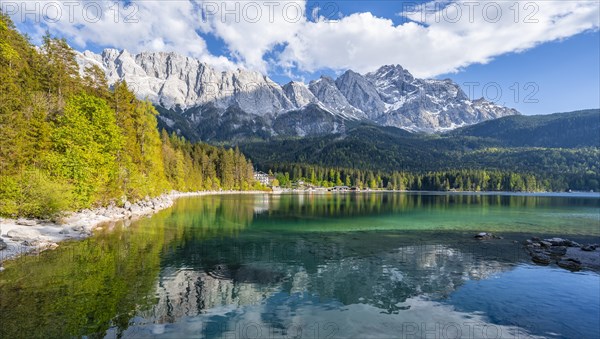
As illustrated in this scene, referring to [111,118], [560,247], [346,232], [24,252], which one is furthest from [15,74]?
[560,247]

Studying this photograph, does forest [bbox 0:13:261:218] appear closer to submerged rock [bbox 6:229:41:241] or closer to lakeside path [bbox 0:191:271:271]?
lakeside path [bbox 0:191:271:271]

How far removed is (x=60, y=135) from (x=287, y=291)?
42.0 metres

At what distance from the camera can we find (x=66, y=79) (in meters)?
50.3

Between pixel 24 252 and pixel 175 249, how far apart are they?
1249 centimetres

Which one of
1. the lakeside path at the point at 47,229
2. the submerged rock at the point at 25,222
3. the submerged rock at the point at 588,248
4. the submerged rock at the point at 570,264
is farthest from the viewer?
the submerged rock at the point at 588,248

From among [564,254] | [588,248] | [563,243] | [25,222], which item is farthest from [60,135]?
[588,248]

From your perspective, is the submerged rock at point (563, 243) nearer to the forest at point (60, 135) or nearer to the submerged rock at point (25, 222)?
the forest at point (60, 135)

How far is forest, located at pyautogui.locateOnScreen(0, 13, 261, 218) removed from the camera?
119ft

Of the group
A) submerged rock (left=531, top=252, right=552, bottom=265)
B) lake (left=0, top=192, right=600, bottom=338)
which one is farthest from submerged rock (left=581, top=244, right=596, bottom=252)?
lake (left=0, top=192, right=600, bottom=338)

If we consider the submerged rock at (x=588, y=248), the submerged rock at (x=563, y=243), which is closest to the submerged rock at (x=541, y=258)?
the submerged rock at (x=588, y=248)

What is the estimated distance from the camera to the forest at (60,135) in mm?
36281

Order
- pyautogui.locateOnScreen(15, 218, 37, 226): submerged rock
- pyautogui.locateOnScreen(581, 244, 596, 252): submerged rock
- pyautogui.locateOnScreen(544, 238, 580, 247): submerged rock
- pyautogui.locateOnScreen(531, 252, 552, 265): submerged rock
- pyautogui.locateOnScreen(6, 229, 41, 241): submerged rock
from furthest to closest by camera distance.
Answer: pyautogui.locateOnScreen(544, 238, 580, 247): submerged rock
pyautogui.locateOnScreen(581, 244, 596, 252): submerged rock
pyautogui.locateOnScreen(15, 218, 37, 226): submerged rock
pyautogui.locateOnScreen(531, 252, 552, 265): submerged rock
pyautogui.locateOnScreen(6, 229, 41, 241): submerged rock

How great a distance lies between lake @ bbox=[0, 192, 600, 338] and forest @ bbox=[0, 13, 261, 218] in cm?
941

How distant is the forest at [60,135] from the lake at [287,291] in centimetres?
941
